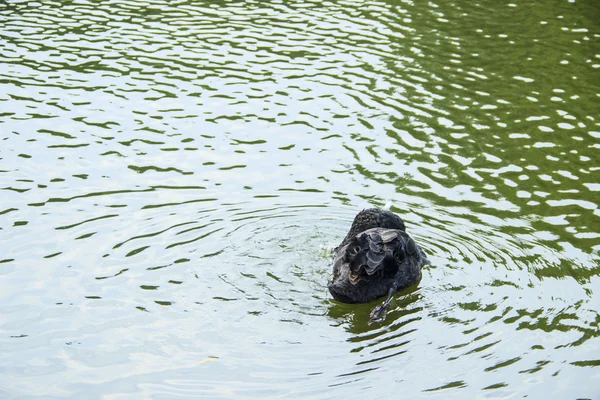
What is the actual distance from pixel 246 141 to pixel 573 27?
382 inches

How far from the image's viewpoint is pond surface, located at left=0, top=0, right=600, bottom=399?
→ 8430 mm

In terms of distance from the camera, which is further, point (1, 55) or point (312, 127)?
point (1, 55)

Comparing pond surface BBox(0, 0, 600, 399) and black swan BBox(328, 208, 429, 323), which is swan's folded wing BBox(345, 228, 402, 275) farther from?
pond surface BBox(0, 0, 600, 399)

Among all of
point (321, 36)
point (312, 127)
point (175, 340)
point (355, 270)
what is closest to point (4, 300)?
point (175, 340)

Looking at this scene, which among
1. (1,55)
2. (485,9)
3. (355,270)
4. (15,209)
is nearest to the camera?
(355,270)

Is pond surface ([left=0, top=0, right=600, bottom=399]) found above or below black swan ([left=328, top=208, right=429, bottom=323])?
below

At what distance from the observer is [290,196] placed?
12344 mm

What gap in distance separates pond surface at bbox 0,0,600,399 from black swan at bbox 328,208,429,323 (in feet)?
0.63

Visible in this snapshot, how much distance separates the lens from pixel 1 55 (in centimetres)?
1828

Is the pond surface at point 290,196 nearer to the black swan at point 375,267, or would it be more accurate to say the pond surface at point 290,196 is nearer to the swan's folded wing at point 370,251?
the black swan at point 375,267

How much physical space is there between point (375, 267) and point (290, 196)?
3238mm

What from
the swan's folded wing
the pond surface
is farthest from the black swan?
the pond surface

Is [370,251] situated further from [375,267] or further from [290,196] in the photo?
[290,196]

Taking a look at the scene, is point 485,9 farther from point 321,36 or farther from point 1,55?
point 1,55
